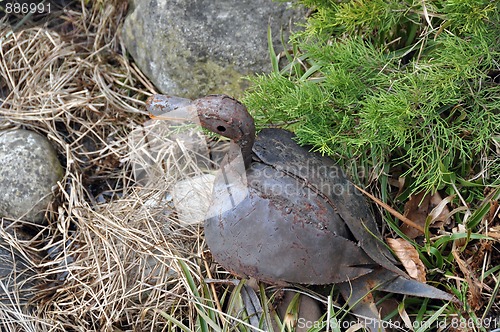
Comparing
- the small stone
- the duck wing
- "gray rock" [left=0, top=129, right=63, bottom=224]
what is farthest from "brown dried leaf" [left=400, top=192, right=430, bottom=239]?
"gray rock" [left=0, top=129, right=63, bottom=224]

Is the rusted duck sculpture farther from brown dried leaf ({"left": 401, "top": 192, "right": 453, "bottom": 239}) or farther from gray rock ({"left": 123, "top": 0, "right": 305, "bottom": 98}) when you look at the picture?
gray rock ({"left": 123, "top": 0, "right": 305, "bottom": 98})

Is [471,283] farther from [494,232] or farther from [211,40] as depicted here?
[211,40]

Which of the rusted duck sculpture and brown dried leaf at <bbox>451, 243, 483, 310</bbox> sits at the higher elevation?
the rusted duck sculpture

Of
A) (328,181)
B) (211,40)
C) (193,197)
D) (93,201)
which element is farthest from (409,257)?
(93,201)

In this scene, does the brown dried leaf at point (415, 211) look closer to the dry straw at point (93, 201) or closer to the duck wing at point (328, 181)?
the duck wing at point (328, 181)

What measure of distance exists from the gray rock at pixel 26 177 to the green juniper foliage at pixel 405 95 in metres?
0.84

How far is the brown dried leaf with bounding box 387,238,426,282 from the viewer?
1.79 metres

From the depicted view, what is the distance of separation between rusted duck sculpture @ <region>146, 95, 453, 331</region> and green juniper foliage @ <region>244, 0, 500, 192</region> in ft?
0.48

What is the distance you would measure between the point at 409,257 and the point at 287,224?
445 mm

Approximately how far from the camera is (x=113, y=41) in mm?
2537

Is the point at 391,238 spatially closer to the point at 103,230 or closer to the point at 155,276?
the point at 155,276

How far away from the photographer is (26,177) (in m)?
2.17

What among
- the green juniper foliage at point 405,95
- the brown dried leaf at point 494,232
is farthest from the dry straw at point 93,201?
the brown dried leaf at point 494,232

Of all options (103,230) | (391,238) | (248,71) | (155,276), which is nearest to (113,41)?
(248,71)
